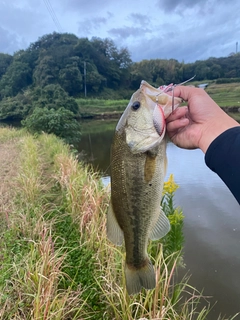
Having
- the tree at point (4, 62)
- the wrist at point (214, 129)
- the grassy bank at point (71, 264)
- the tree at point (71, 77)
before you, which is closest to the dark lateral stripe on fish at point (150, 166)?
the wrist at point (214, 129)

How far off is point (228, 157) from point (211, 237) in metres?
4.91

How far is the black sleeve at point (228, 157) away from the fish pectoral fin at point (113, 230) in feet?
2.00

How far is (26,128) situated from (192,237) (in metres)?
12.7

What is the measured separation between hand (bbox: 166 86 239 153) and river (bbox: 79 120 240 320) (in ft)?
10.5

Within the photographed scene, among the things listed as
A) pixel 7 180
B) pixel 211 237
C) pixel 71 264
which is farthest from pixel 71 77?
pixel 71 264

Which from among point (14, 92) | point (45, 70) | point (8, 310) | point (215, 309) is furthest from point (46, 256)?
point (14, 92)

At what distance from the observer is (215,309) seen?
3982 mm

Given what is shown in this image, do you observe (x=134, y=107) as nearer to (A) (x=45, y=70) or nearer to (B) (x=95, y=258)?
(B) (x=95, y=258)

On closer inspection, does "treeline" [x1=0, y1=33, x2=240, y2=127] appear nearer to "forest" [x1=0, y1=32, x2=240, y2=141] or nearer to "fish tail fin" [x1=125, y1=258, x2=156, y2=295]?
"forest" [x1=0, y1=32, x2=240, y2=141]

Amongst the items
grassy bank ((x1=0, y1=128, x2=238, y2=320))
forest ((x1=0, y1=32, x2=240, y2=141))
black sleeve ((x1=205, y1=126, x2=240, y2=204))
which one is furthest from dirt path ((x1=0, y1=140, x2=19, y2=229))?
forest ((x1=0, y1=32, x2=240, y2=141))

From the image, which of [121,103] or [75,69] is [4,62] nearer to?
[75,69]

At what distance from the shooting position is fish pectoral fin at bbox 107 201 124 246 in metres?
1.62

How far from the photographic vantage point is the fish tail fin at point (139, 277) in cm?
168

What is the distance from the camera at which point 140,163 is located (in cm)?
146
